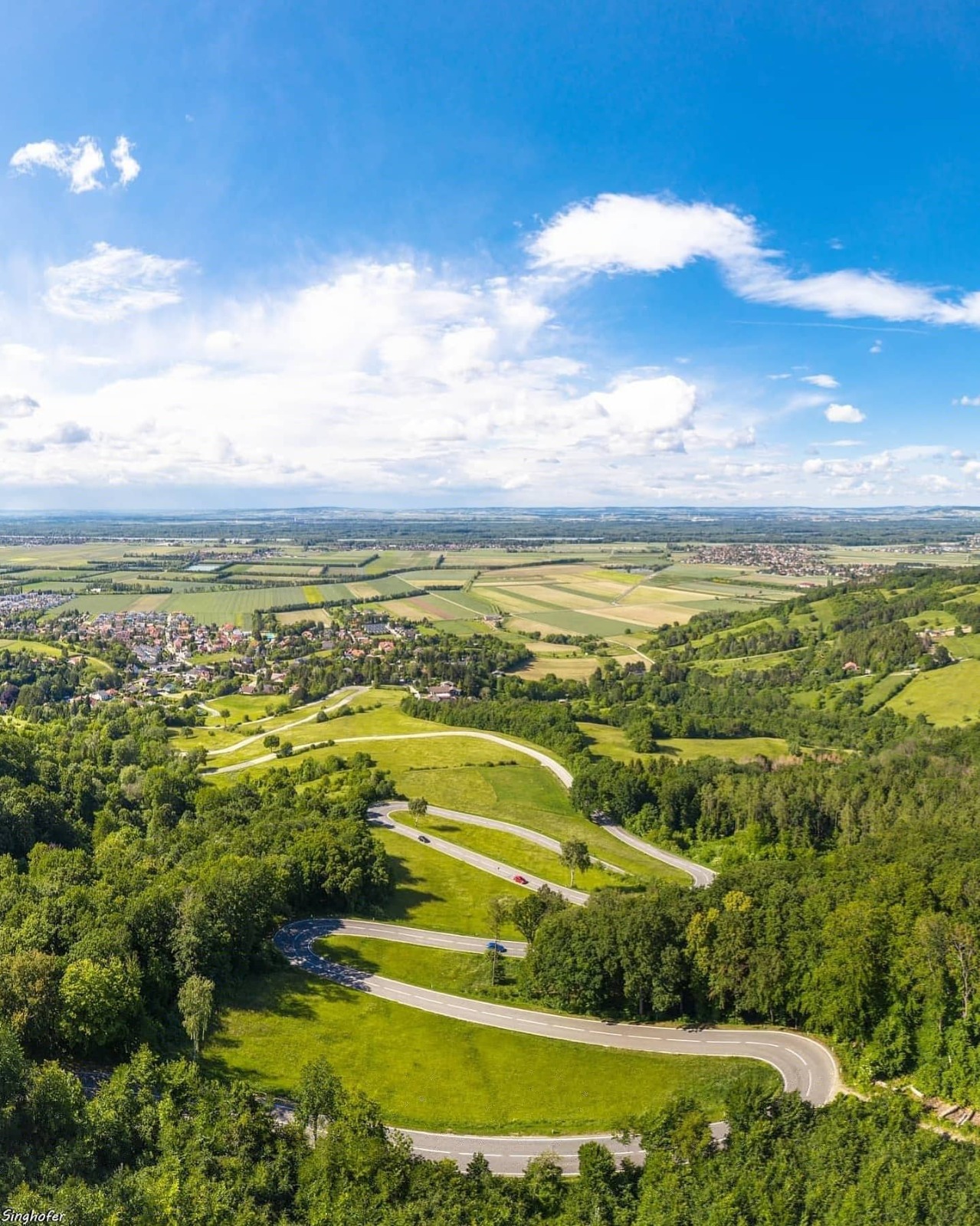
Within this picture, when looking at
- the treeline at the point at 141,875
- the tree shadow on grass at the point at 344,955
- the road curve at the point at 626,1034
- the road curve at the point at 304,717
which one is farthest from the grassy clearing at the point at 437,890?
the road curve at the point at 304,717

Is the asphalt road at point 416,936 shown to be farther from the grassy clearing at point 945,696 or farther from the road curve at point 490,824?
the grassy clearing at point 945,696

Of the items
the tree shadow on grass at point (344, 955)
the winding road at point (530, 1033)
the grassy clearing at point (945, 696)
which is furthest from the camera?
the grassy clearing at point (945, 696)

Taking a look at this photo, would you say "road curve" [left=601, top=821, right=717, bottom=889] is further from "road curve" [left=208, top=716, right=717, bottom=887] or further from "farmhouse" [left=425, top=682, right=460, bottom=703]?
"farmhouse" [left=425, top=682, right=460, bottom=703]

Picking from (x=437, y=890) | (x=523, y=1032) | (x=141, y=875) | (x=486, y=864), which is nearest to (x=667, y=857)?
(x=486, y=864)

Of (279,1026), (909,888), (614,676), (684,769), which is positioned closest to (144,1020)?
(279,1026)

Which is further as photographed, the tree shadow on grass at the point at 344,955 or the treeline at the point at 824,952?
the tree shadow on grass at the point at 344,955

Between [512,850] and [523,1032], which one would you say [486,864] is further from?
[523,1032]

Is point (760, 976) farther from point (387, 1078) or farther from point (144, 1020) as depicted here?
point (144, 1020)
